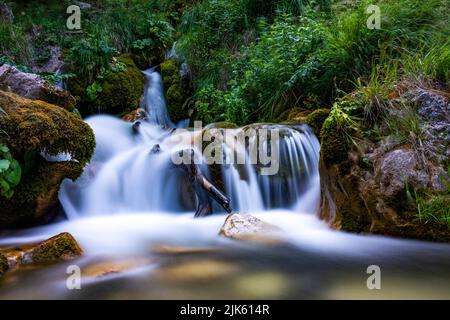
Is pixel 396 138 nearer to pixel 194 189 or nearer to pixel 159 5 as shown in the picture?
pixel 194 189

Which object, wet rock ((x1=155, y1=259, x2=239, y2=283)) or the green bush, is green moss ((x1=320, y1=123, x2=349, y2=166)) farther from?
wet rock ((x1=155, y1=259, x2=239, y2=283))

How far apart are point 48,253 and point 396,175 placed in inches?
118

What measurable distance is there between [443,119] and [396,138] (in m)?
0.45

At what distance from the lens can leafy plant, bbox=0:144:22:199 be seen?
3113 millimetres

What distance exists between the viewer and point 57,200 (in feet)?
13.6

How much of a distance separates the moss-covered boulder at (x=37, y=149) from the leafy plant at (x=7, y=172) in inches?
7.5

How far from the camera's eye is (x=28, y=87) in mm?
4852

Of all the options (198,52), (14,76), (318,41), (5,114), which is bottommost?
(5,114)

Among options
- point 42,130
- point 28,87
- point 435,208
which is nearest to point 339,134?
point 435,208

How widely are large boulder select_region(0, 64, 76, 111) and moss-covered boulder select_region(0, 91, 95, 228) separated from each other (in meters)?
1.14

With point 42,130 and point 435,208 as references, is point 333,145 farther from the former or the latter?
point 42,130

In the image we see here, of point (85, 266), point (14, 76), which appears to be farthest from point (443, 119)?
point (14, 76)

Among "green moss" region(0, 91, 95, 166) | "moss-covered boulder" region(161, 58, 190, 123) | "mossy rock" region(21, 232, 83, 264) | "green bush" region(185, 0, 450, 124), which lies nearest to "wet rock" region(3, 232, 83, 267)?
"mossy rock" region(21, 232, 83, 264)

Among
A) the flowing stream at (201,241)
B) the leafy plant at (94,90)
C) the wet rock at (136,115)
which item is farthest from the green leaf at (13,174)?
the leafy plant at (94,90)
